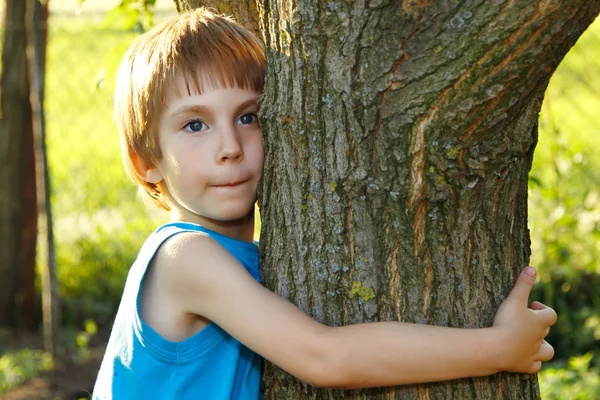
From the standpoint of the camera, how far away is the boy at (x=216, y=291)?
5.27 feet

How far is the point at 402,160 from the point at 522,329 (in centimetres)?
44

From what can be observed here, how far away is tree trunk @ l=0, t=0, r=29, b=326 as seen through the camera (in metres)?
4.96

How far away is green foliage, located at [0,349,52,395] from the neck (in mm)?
2598

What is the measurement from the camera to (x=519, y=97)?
152cm

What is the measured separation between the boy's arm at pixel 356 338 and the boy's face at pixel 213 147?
199 millimetres

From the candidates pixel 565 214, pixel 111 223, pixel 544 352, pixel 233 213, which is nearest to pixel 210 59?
pixel 233 213

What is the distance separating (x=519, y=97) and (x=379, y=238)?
0.42 m

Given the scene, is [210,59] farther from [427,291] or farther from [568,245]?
[568,245]

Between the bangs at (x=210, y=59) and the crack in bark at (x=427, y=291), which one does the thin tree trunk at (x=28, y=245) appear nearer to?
the bangs at (x=210, y=59)

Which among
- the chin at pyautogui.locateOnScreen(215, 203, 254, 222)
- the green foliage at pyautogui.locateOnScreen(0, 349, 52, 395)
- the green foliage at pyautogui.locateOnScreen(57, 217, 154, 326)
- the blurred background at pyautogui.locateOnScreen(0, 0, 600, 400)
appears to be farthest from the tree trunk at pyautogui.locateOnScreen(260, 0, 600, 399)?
the green foliage at pyautogui.locateOnScreen(57, 217, 154, 326)

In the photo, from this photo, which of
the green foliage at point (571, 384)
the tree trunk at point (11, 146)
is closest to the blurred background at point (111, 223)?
the green foliage at point (571, 384)

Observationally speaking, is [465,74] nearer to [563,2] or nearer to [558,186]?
[563,2]

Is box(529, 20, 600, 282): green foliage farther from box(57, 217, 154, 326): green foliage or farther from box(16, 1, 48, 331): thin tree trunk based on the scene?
box(16, 1, 48, 331): thin tree trunk

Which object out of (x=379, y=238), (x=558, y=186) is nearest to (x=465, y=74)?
(x=379, y=238)
